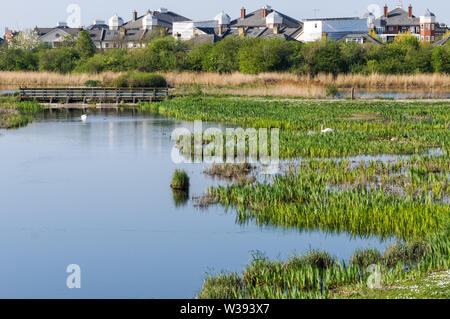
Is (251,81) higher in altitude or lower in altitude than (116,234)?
higher

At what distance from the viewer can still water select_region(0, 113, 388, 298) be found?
12695 millimetres

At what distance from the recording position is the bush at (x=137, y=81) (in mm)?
57625

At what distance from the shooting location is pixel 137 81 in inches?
2281

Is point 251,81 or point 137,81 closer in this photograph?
point 137,81

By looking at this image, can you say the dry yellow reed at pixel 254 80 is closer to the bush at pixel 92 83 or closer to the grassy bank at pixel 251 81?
the grassy bank at pixel 251 81

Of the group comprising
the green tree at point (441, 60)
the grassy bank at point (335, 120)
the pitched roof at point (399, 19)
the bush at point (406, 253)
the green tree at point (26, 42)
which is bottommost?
the bush at point (406, 253)

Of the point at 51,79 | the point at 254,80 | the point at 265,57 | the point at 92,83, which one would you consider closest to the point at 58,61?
the point at 51,79

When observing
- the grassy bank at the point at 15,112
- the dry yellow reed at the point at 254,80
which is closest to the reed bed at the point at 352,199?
the grassy bank at the point at 15,112

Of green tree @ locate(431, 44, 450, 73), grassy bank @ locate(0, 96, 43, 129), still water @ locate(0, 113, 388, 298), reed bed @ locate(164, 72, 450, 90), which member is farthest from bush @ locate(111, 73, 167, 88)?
still water @ locate(0, 113, 388, 298)

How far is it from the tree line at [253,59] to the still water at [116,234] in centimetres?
4456

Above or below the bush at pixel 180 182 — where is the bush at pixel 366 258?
below

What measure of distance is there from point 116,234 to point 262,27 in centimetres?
10439

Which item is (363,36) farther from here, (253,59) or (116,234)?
(116,234)

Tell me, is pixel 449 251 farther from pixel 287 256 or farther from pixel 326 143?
pixel 326 143
